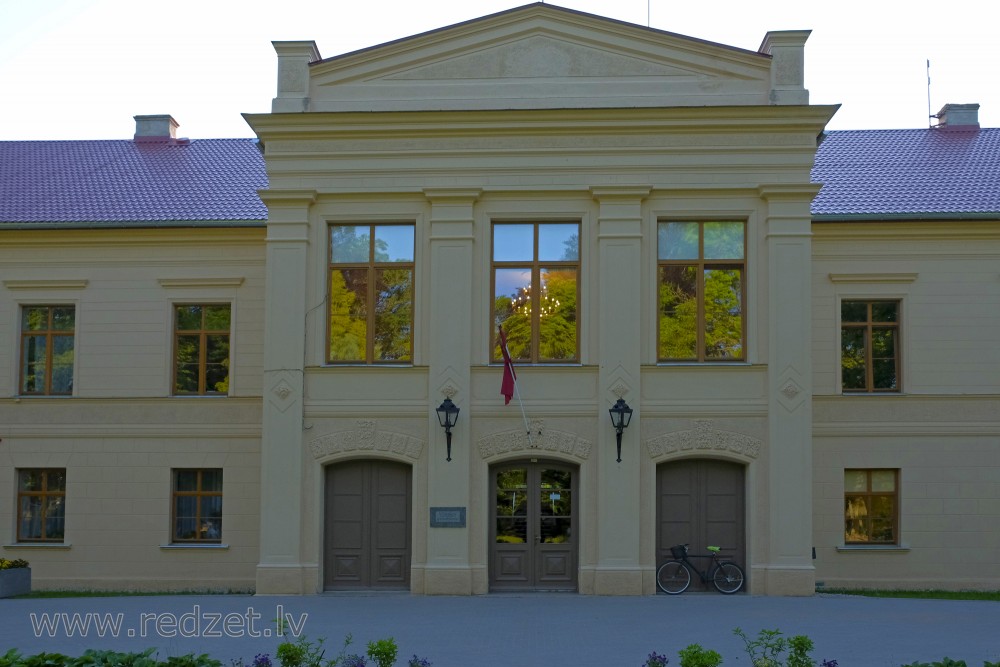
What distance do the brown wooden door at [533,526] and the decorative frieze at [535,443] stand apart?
375mm

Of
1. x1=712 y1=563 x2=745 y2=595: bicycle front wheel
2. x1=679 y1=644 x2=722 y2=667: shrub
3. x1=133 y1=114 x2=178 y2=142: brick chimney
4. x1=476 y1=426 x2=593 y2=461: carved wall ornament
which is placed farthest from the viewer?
x1=133 y1=114 x2=178 y2=142: brick chimney

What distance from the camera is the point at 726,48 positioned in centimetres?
1959

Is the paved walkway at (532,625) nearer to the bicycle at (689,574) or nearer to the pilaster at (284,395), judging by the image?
the bicycle at (689,574)

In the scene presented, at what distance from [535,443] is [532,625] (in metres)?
4.31

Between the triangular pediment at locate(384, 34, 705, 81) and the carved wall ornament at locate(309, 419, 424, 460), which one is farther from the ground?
the triangular pediment at locate(384, 34, 705, 81)

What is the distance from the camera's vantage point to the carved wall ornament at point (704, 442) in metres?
19.1

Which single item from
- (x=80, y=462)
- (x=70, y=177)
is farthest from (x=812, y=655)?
(x=70, y=177)

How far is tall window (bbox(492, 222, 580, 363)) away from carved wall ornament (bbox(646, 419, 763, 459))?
2.05 metres

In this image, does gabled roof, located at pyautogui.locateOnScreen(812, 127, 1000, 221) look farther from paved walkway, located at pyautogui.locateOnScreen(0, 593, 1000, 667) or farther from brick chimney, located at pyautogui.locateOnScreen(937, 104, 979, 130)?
paved walkway, located at pyautogui.locateOnScreen(0, 593, 1000, 667)

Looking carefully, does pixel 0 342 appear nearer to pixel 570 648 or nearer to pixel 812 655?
pixel 570 648

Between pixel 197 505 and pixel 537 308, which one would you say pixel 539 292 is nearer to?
pixel 537 308

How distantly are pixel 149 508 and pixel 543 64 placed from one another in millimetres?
11295

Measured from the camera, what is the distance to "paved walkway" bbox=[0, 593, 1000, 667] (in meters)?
13.1

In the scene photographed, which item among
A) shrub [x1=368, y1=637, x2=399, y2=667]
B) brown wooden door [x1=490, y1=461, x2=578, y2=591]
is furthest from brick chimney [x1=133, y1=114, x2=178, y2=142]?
shrub [x1=368, y1=637, x2=399, y2=667]
